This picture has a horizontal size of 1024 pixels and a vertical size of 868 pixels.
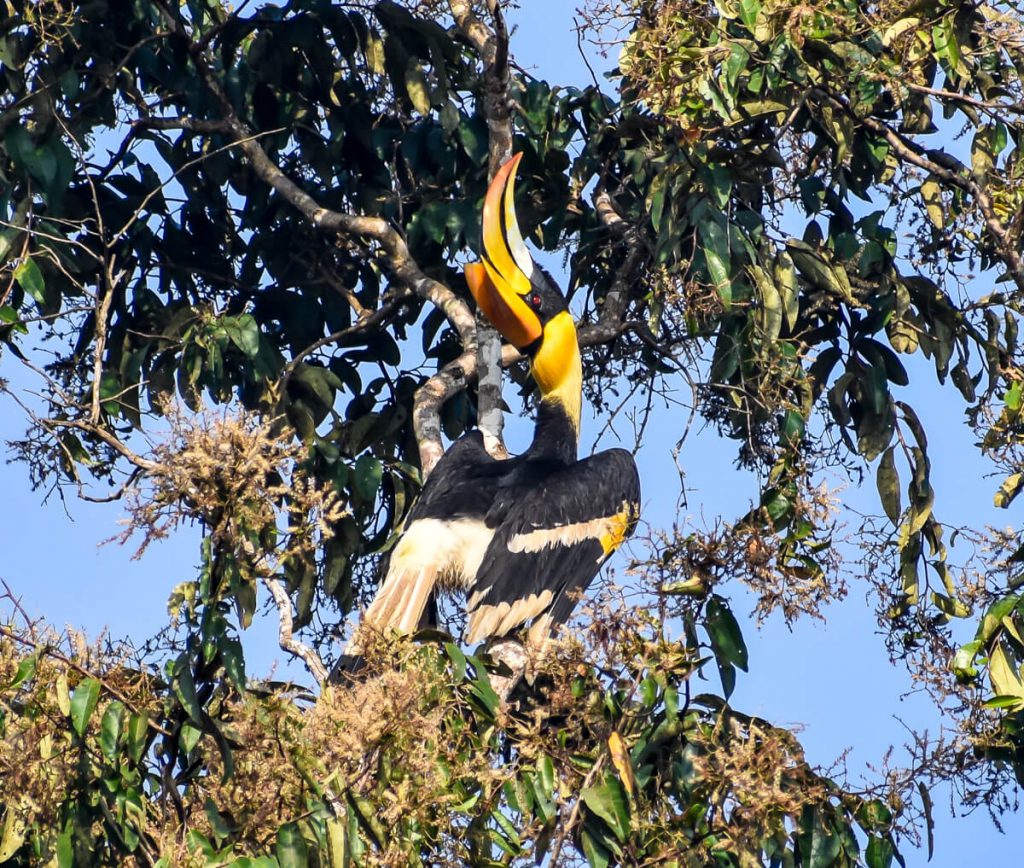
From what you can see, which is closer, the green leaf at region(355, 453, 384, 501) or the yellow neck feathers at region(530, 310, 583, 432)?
the green leaf at region(355, 453, 384, 501)

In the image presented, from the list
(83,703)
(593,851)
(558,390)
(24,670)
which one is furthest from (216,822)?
(558,390)

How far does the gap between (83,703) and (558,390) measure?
112 inches

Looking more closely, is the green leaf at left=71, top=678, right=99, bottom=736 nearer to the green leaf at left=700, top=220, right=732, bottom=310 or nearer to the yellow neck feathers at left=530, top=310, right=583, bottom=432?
the green leaf at left=700, top=220, right=732, bottom=310

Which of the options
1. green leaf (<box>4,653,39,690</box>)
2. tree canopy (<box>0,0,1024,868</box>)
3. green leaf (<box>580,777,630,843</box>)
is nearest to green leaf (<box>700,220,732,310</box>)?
tree canopy (<box>0,0,1024,868</box>)

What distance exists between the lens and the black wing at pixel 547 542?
4766mm

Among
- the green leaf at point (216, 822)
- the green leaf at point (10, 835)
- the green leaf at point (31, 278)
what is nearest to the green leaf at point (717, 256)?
the green leaf at point (31, 278)

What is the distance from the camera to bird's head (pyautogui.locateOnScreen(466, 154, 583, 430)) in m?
5.23

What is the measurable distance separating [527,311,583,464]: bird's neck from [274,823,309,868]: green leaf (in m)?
2.66

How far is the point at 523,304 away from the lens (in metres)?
5.47

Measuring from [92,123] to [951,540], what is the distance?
325 cm

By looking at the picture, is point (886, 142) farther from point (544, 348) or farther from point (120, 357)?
point (120, 357)

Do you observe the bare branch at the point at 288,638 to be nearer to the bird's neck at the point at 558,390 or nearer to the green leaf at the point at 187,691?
the green leaf at the point at 187,691

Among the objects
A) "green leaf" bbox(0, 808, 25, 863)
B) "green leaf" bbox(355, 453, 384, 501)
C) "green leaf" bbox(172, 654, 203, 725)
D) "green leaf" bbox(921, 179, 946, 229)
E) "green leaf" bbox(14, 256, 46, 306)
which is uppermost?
"green leaf" bbox(921, 179, 946, 229)

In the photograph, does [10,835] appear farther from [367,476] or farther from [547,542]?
[547,542]
